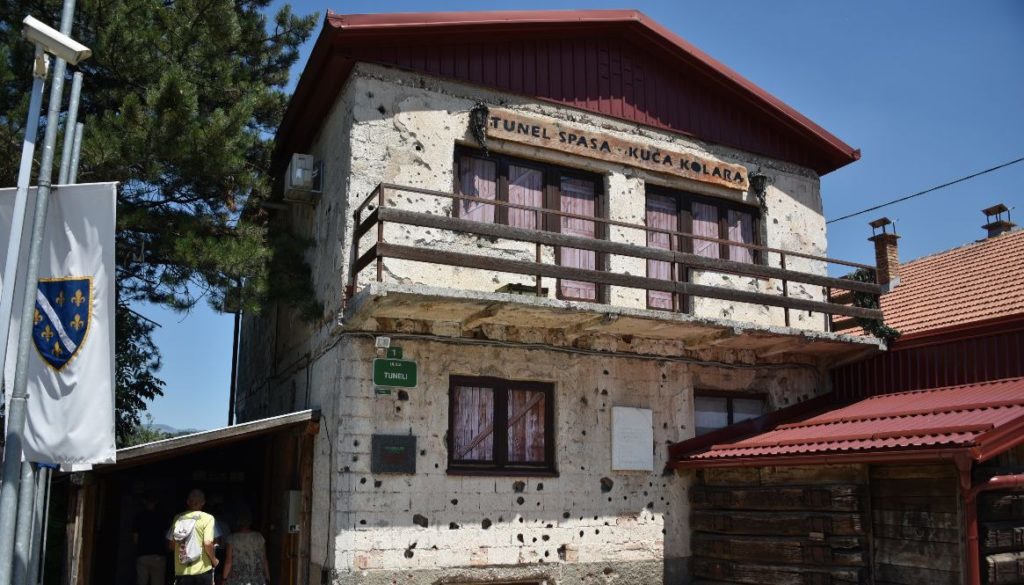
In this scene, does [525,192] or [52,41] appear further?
[525,192]

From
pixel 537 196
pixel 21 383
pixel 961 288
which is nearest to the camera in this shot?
pixel 21 383

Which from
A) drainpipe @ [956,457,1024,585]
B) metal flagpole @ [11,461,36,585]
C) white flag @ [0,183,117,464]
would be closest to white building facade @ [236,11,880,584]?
white flag @ [0,183,117,464]

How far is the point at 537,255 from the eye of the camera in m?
11.2

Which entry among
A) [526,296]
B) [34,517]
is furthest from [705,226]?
[34,517]

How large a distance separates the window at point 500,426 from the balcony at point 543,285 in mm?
741

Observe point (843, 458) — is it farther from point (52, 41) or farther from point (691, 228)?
point (52, 41)

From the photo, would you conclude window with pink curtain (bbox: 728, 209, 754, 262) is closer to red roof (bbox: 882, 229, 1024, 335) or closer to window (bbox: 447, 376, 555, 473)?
red roof (bbox: 882, 229, 1024, 335)

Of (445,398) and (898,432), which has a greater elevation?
(445,398)

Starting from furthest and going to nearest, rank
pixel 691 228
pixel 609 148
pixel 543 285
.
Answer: pixel 691 228, pixel 609 148, pixel 543 285

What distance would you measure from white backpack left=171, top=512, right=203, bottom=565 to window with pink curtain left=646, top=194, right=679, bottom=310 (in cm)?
708

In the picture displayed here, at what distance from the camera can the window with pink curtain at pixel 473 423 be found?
1148cm

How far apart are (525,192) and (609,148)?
1544 mm

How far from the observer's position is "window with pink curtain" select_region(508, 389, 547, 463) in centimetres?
1183

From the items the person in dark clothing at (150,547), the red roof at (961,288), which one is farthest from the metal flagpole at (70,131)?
the red roof at (961,288)
